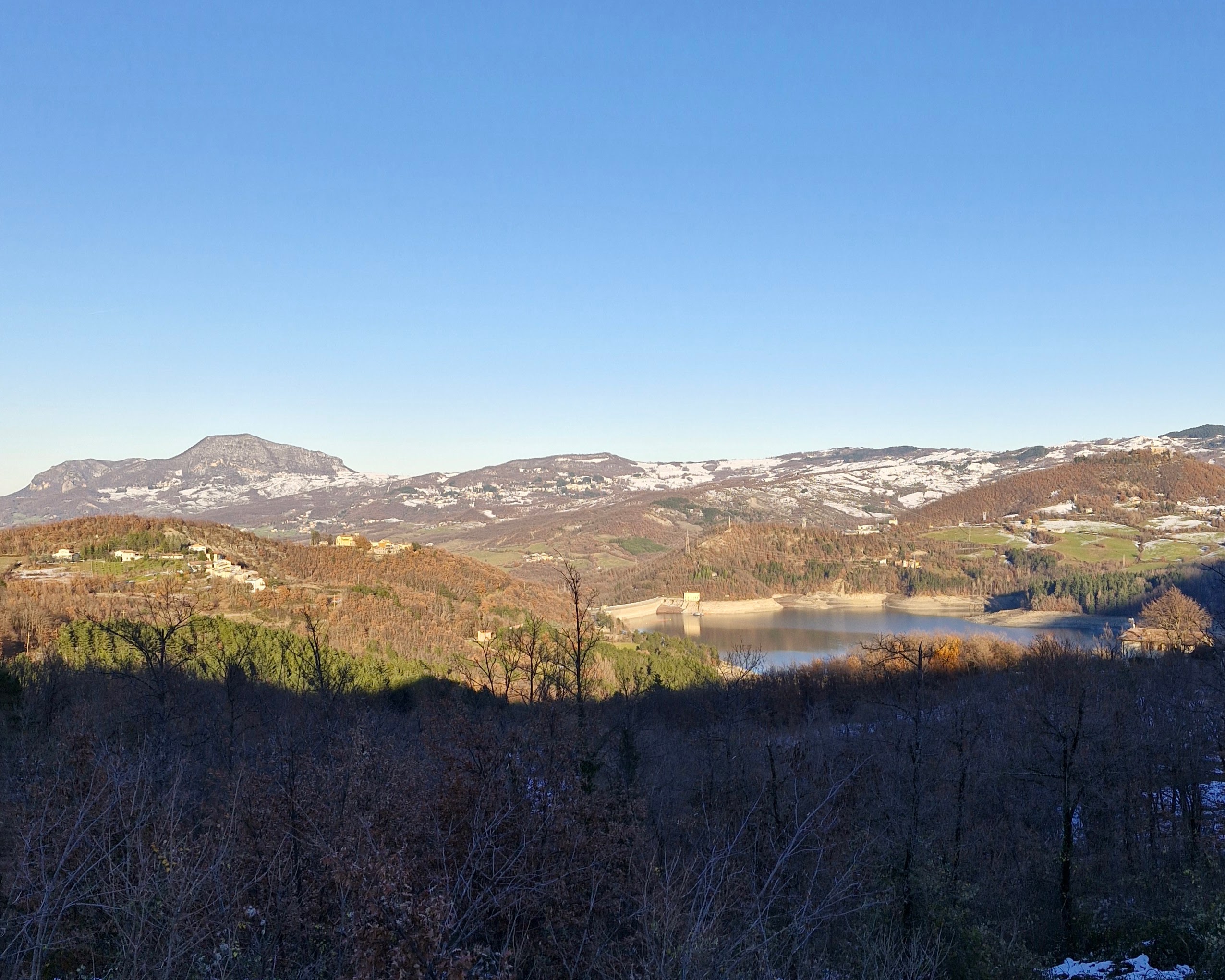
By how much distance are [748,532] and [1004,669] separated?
3927 inches

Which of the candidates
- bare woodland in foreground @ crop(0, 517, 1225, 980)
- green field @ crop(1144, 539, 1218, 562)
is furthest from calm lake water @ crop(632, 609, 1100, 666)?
bare woodland in foreground @ crop(0, 517, 1225, 980)

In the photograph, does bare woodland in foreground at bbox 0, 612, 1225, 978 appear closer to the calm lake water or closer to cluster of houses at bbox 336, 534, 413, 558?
cluster of houses at bbox 336, 534, 413, 558

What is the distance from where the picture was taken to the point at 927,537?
489 feet

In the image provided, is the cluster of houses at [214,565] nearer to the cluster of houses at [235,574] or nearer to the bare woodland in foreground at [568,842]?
the cluster of houses at [235,574]

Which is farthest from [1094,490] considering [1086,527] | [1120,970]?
[1120,970]

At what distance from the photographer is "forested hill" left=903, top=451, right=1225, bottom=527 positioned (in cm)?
15125

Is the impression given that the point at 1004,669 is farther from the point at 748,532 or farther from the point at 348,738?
the point at 748,532

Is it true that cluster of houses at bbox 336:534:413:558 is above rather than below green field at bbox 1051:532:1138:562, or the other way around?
above

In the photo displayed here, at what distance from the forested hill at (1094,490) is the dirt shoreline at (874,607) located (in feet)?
171

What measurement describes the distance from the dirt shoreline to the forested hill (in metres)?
52.1

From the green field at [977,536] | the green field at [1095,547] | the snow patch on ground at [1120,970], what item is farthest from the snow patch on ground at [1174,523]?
the snow patch on ground at [1120,970]

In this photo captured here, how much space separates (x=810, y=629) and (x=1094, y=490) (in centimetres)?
10026

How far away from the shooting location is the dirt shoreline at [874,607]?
9512 cm

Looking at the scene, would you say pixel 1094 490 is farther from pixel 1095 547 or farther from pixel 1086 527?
pixel 1095 547
